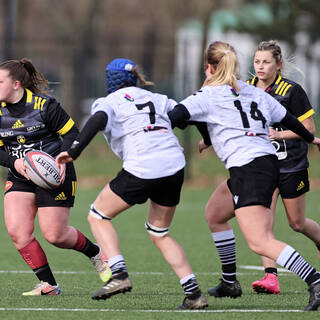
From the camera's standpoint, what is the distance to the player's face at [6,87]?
686cm

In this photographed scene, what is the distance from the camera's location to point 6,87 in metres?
6.87

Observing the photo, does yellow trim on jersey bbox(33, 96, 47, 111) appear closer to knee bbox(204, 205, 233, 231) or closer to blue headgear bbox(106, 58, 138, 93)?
blue headgear bbox(106, 58, 138, 93)

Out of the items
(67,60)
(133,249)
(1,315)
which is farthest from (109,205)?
(67,60)

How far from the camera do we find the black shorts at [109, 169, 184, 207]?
6.02 m

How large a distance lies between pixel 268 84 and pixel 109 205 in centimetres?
207

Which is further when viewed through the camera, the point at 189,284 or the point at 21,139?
the point at 21,139

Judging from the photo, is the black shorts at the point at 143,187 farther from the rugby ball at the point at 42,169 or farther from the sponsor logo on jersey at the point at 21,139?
the sponsor logo on jersey at the point at 21,139

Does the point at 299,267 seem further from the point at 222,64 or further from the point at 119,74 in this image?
the point at 119,74

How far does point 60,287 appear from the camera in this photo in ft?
24.7

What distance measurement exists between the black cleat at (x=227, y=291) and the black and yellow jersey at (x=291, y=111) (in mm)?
1161

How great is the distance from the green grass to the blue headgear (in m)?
1.57

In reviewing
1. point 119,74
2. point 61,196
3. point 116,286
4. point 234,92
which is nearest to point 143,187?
point 116,286

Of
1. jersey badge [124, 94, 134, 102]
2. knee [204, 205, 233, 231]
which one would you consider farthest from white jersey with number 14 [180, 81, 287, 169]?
knee [204, 205, 233, 231]

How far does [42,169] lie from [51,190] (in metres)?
0.29
